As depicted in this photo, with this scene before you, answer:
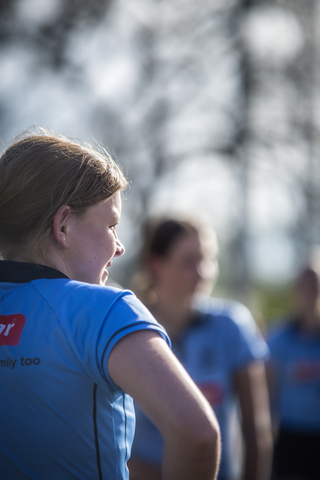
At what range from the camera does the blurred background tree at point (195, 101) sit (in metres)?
9.30

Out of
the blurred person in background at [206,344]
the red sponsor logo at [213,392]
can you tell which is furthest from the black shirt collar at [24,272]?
the red sponsor logo at [213,392]

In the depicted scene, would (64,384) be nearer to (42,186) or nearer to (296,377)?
(42,186)

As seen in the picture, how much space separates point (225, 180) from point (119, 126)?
2.33 m

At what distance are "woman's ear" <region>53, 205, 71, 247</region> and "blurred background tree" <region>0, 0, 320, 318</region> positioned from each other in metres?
7.37

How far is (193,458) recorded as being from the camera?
3.66 ft

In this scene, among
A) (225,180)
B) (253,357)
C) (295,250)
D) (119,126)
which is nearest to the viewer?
(253,357)

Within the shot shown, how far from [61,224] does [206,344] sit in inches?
65.2

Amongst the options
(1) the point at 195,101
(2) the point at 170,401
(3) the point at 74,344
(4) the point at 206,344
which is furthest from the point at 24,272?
(1) the point at 195,101

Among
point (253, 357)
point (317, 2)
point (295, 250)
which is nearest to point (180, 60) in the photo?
point (317, 2)

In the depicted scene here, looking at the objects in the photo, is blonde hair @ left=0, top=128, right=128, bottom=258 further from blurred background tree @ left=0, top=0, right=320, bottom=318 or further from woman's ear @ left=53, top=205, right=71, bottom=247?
blurred background tree @ left=0, top=0, right=320, bottom=318

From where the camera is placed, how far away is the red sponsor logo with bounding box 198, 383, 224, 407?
8.97 ft

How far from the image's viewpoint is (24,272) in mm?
1326

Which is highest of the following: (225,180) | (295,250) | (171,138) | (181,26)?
(181,26)

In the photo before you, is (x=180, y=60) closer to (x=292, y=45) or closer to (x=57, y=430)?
(x=292, y=45)
